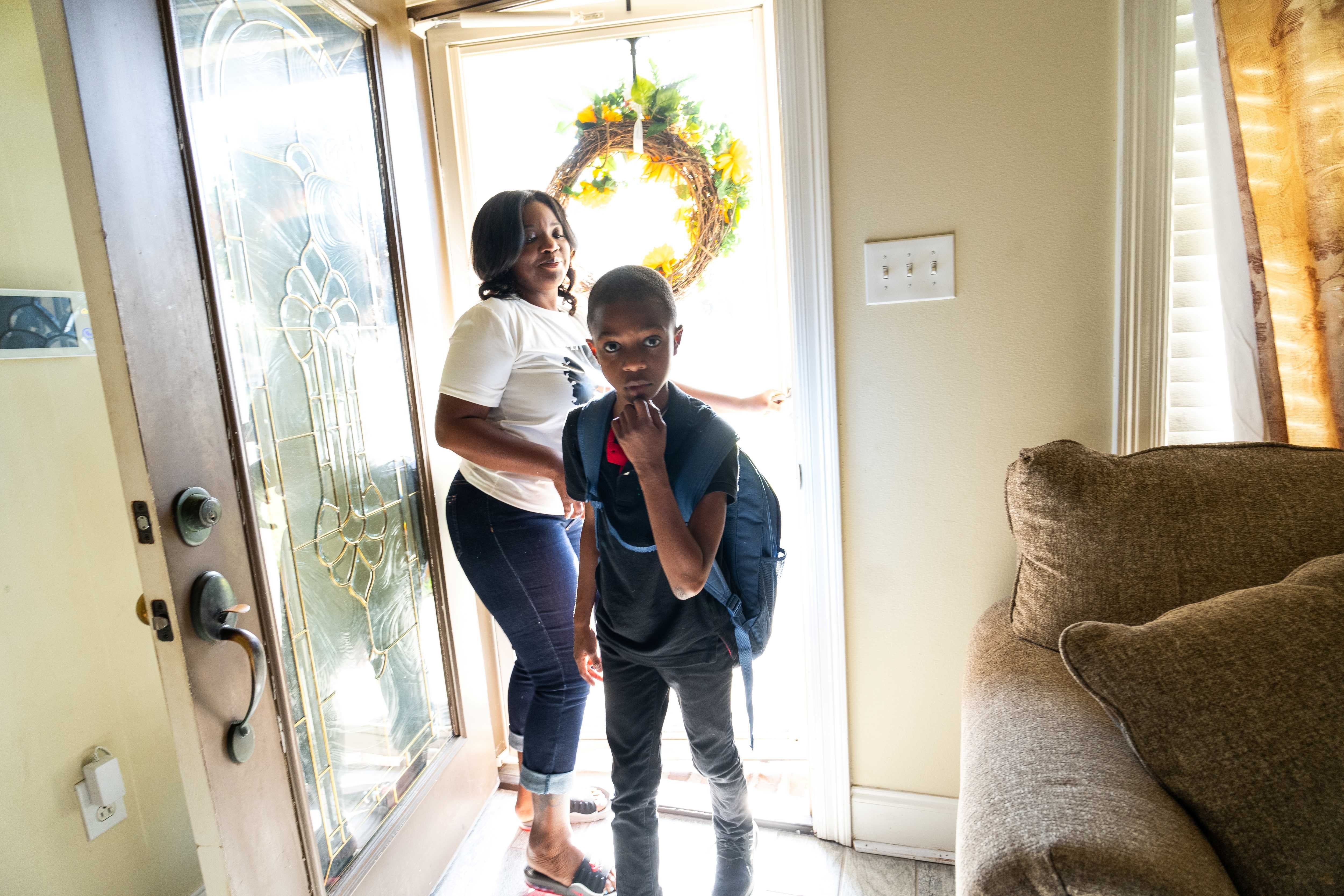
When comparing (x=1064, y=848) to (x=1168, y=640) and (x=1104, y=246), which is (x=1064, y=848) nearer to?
(x=1168, y=640)

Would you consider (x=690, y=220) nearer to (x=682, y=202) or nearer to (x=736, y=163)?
(x=682, y=202)

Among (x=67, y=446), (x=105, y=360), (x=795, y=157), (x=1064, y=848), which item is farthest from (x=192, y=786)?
(x=795, y=157)

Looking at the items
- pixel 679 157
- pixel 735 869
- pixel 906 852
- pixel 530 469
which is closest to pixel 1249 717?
pixel 735 869

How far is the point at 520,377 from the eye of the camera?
141 centimetres

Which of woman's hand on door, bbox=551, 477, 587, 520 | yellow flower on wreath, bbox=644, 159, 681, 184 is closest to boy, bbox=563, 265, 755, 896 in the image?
woman's hand on door, bbox=551, 477, 587, 520

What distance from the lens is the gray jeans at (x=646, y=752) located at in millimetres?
1217

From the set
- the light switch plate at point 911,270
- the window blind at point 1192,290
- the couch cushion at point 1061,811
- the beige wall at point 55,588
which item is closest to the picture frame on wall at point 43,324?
the beige wall at point 55,588

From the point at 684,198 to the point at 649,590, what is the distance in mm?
956

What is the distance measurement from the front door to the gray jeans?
0.51 meters

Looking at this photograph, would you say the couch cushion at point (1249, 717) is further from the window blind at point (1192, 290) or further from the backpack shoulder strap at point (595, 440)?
the backpack shoulder strap at point (595, 440)

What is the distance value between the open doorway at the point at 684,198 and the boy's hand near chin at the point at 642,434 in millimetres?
571

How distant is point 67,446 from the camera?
1325mm

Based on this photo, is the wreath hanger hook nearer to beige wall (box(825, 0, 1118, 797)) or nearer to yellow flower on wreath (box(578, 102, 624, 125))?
yellow flower on wreath (box(578, 102, 624, 125))

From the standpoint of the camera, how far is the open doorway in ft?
5.38
